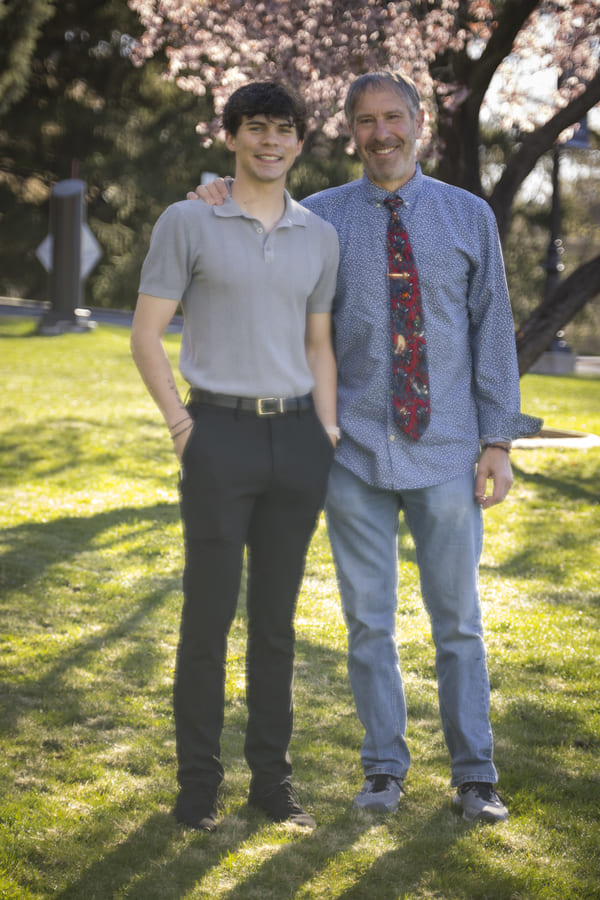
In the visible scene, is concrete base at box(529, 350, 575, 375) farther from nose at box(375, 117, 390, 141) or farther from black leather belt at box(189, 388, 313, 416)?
black leather belt at box(189, 388, 313, 416)

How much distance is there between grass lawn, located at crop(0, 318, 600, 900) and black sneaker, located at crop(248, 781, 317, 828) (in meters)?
0.04

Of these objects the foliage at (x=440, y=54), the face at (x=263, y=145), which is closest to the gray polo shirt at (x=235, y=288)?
the face at (x=263, y=145)

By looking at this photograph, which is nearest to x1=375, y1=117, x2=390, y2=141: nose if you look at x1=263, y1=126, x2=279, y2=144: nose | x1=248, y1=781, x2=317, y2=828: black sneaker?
x1=263, y1=126, x2=279, y2=144: nose

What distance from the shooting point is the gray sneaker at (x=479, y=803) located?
3.30m

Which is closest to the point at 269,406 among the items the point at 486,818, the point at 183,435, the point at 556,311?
the point at 183,435

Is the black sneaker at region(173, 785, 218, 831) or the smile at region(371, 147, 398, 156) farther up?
the smile at region(371, 147, 398, 156)

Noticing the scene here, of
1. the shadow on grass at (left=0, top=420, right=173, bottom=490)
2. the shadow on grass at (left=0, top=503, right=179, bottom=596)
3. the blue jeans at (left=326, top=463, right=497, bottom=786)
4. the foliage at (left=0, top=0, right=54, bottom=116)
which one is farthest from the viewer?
the foliage at (left=0, top=0, right=54, bottom=116)

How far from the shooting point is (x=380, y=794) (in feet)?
11.1

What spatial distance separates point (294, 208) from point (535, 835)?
6.82 feet

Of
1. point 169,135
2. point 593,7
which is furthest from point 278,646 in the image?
point 169,135

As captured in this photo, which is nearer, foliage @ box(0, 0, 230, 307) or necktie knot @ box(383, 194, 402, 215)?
necktie knot @ box(383, 194, 402, 215)

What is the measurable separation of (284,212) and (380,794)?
1.89 metres

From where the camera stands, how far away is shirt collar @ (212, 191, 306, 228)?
291 centimetres

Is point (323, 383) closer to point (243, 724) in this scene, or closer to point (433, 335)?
point (433, 335)
